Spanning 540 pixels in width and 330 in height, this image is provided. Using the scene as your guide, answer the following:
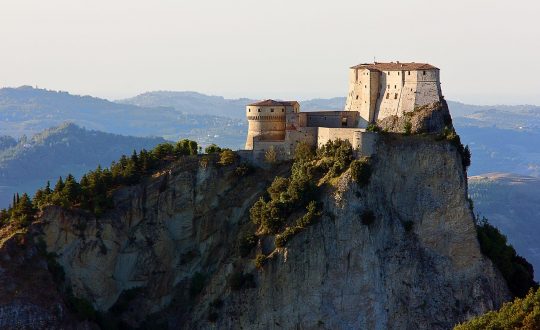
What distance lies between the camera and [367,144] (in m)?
70.6

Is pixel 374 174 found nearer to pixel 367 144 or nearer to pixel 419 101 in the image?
pixel 367 144

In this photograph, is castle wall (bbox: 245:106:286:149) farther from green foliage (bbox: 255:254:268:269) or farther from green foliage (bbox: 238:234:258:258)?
green foliage (bbox: 255:254:268:269)

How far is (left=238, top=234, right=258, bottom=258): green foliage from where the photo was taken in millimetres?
71562

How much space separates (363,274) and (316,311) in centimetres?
464

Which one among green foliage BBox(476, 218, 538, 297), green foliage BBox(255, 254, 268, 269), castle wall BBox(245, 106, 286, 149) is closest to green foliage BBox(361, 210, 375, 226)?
green foliage BBox(255, 254, 268, 269)

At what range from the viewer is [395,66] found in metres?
77.1

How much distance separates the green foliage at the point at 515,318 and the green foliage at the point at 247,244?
21.8m

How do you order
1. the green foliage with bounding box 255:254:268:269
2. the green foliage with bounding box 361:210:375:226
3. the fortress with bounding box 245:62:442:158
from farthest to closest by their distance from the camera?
the fortress with bounding box 245:62:442:158
the green foliage with bounding box 255:254:268:269
the green foliage with bounding box 361:210:375:226

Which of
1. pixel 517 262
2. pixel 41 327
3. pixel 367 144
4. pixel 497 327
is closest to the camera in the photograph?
pixel 497 327

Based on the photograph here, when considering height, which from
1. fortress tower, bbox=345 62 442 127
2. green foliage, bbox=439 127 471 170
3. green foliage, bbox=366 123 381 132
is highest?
fortress tower, bbox=345 62 442 127

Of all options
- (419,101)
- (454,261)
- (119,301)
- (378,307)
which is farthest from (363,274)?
(119,301)

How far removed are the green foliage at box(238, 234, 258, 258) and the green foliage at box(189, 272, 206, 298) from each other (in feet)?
15.6

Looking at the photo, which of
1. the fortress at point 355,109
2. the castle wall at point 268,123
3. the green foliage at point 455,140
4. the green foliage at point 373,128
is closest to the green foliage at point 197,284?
the fortress at point 355,109

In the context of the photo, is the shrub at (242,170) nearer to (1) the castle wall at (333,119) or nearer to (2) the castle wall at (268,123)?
(2) the castle wall at (268,123)
